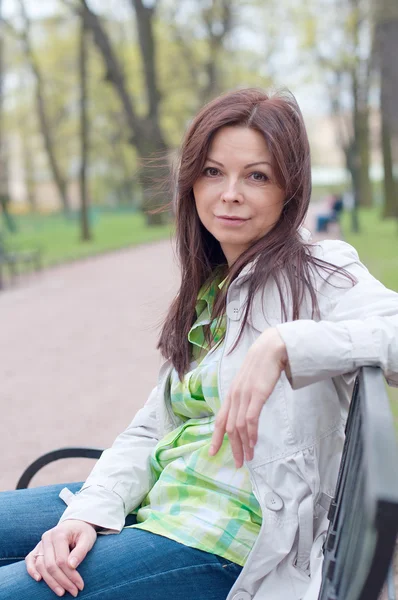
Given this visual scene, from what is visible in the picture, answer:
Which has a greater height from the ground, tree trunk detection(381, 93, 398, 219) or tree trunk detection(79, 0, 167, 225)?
tree trunk detection(79, 0, 167, 225)

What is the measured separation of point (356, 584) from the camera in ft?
3.74

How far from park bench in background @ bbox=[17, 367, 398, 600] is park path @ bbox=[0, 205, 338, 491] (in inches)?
44.5

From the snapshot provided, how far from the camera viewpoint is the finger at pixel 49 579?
185 centimetres

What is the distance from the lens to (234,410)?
1627 mm

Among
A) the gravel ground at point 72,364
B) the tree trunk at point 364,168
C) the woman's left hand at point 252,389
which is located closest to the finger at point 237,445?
the woman's left hand at point 252,389

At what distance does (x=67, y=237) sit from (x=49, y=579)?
27644 millimetres

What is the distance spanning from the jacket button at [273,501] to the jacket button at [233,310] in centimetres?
44

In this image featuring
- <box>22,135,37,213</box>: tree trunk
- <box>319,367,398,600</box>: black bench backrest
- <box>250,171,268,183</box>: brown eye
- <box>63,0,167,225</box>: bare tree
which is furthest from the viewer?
<box>22,135,37,213</box>: tree trunk

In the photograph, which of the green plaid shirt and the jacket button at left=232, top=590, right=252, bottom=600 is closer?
the jacket button at left=232, top=590, right=252, bottom=600

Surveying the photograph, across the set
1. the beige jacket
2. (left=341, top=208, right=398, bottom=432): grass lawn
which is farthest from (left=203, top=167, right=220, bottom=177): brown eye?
(left=341, top=208, right=398, bottom=432): grass lawn

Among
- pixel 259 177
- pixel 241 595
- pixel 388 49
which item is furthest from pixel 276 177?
pixel 388 49

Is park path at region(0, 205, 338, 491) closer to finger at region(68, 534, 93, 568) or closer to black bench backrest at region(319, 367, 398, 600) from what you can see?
finger at region(68, 534, 93, 568)

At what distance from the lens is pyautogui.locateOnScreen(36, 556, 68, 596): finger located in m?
1.85

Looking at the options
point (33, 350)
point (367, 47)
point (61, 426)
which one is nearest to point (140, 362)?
point (33, 350)
